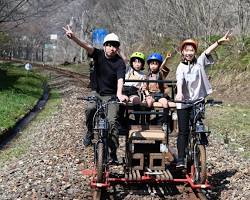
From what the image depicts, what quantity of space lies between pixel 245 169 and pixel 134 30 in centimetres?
3669

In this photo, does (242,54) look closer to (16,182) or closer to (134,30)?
(16,182)

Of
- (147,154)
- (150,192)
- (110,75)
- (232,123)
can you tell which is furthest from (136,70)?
(232,123)

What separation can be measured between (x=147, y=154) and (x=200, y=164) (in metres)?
0.82

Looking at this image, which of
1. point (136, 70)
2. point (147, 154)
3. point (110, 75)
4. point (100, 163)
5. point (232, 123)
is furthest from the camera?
point (232, 123)

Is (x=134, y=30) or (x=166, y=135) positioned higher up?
(x=134, y=30)

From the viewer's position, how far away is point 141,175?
7496 mm

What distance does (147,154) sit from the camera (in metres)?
7.48

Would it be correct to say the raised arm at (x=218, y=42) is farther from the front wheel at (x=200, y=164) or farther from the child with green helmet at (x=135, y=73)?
the child with green helmet at (x=135, y=73)

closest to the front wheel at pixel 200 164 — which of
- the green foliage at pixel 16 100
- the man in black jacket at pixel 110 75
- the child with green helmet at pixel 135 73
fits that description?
the man in black jacket at pixel 110 75

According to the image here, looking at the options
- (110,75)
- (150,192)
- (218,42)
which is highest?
(218,42)

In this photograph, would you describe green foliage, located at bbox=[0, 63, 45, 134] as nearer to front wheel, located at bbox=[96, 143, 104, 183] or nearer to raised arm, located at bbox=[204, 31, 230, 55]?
front wheel, located at bbox=[96, 143, 104, 183]

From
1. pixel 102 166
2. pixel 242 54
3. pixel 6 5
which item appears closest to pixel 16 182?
pixel 102 166

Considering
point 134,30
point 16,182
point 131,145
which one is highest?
point 134,30

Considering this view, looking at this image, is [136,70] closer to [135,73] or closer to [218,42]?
[135,73]
